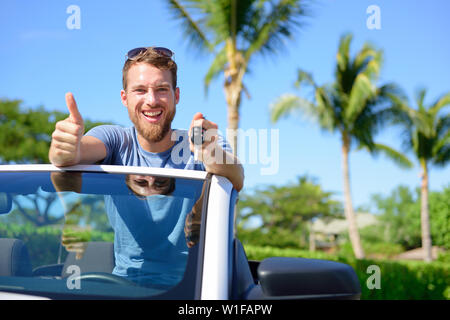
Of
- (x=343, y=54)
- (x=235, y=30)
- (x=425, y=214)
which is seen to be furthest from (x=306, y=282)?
(x=425, y=214)

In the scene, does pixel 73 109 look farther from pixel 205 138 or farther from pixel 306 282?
pixel 306 282

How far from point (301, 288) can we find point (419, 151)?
22.2m

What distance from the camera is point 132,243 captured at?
1.80m

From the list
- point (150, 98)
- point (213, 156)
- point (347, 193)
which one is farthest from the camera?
point (347, 193)

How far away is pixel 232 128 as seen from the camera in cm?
1197

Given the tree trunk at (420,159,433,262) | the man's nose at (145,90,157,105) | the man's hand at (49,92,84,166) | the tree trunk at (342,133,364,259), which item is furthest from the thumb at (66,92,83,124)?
the tree trunk at (420,159,433,262)

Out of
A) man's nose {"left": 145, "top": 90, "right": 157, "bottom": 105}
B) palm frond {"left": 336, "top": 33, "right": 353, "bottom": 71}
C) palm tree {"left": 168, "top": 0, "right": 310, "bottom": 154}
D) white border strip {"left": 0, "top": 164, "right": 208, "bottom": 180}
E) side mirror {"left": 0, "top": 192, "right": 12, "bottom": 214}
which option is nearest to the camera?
white border strip {"left": 0, "top": 164, "right": 208, "bottom": 180}

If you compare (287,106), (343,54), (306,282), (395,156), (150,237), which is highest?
(343,54)

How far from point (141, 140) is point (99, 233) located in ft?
1.94

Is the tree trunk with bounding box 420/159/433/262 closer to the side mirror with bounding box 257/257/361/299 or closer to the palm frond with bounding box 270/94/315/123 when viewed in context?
the palm frond with bounding box 270/94/315/123

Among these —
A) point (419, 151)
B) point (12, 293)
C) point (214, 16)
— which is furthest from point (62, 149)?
point (419, 151)

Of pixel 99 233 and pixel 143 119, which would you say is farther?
pixel 143 119

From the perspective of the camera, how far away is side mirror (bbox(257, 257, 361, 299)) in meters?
1.44

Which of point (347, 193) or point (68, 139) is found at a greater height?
point (68, 139)
